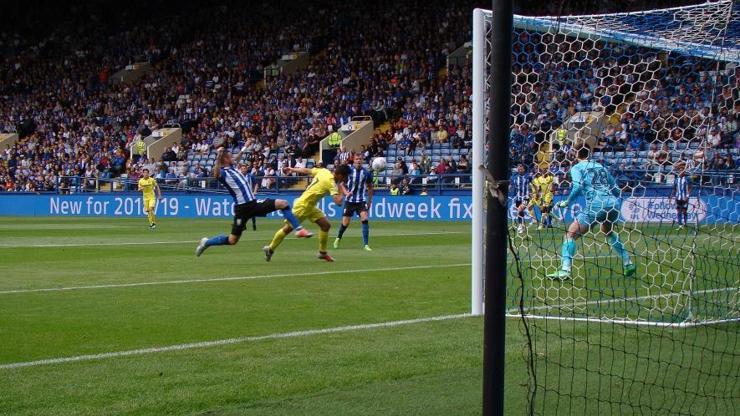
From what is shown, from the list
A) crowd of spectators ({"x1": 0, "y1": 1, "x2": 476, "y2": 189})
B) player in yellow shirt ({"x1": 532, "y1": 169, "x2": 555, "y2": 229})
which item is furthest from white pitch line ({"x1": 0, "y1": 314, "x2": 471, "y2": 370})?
crowd of spectators ({"x1": 0, "y1": 1, "x2": 476, "y2": 189})

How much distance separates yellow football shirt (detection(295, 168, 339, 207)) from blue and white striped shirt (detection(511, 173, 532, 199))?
8858 millimetres

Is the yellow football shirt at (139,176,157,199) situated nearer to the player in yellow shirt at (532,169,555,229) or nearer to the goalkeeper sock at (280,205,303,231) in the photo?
the goalkeeper sock at (280,205,303,231)

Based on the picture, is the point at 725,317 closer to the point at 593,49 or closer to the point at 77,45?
the point at 593,49

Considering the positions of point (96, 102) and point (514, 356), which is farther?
point (96, 102)

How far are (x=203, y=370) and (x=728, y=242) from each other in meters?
9.23

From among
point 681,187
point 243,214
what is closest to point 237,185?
point 243,214

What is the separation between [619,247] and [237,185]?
7063 mm

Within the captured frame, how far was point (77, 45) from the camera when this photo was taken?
5959 centimetres

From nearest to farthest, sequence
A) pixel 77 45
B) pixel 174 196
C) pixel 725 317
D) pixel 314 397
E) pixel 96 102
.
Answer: pixel 314 397 → pixel 725 317 → pixel 174 196 → pixel 96 102 → pixel 77 45

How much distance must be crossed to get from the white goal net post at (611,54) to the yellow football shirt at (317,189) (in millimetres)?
A: 7576

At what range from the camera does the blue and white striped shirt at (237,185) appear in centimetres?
1672

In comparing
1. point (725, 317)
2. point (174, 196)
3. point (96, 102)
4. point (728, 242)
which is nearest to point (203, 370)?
point (725, 317)

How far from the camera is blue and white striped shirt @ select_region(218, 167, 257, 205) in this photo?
658 inches

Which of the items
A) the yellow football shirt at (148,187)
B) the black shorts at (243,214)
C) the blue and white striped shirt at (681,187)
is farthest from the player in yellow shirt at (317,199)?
the yellow football shirt at (148,187)
